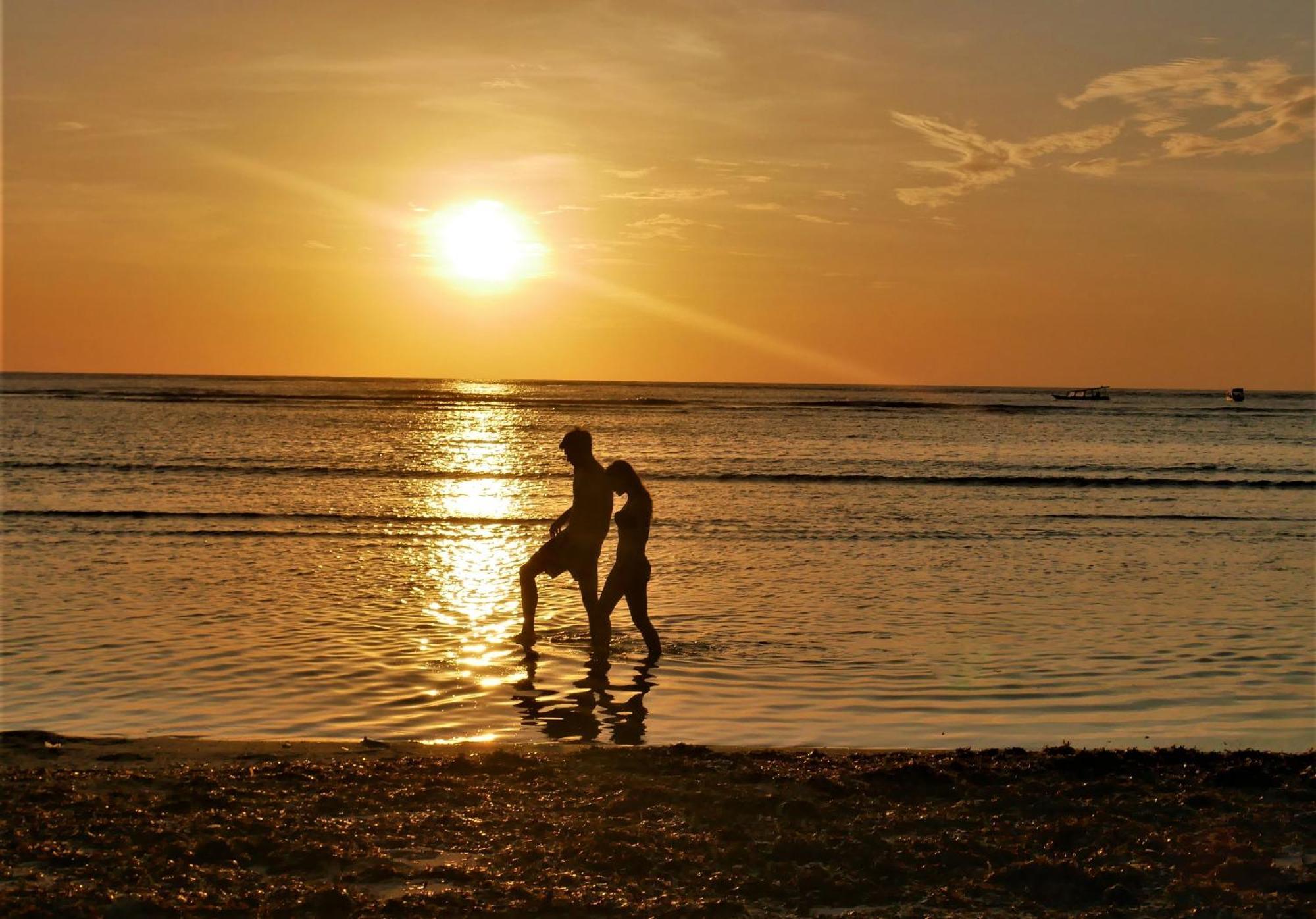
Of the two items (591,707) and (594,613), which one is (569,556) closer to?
(594,613)

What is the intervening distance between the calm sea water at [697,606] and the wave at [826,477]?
23 cm

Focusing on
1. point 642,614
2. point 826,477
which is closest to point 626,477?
point 642,614

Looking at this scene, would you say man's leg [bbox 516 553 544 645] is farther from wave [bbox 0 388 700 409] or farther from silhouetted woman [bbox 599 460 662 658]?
wave [bbox 0 388 700 409]

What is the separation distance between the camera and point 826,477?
109 feet

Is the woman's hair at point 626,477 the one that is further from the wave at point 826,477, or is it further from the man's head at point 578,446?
the wave at point 826,477

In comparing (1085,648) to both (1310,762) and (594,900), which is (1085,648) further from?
(594,900)

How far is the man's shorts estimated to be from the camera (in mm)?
11062

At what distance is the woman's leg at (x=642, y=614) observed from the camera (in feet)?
35.5

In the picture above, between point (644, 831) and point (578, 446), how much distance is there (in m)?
5.40

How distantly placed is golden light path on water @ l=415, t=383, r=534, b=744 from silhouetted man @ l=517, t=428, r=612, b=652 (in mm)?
673

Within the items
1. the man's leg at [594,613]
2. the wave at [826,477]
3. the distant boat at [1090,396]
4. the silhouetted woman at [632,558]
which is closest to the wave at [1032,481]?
the wave at [826,477]

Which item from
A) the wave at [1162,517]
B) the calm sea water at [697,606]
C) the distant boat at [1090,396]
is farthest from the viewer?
the distant boat at [1090,396]

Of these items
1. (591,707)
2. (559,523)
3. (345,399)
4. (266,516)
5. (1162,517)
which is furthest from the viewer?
(345,399)

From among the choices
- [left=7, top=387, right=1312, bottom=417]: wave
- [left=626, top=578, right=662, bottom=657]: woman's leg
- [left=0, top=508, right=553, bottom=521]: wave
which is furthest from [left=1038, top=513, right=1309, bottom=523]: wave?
[left=7, top=387, right=1312, bottom=417]: wave
